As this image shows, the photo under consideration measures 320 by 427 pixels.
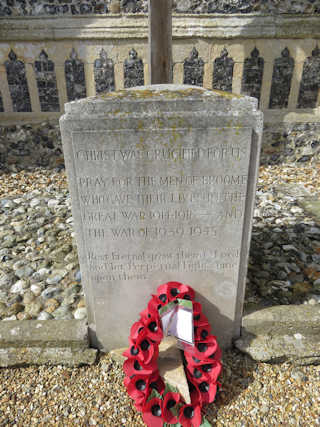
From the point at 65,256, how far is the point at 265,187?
3926 mm

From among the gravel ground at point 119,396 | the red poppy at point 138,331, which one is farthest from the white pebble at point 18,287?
the red poppy at point 138,331

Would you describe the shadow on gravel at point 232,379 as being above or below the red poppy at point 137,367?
below

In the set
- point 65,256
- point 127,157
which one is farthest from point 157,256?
point 65,256

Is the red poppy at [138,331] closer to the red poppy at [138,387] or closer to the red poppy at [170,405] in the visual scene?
the red poppy at [138,387]

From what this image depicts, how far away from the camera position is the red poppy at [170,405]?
1.90m

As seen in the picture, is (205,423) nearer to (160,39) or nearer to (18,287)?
(18,287)

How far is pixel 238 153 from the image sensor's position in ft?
6.08

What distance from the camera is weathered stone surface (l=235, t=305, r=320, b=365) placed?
228 cm

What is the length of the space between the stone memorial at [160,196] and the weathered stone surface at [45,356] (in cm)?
17

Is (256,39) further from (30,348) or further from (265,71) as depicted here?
(30,348)

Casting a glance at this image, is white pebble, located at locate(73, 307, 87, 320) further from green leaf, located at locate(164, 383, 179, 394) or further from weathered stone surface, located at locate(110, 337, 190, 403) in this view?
green leaf, located at locate(164, 383, 179, 394)

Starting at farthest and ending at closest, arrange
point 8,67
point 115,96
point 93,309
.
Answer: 1. point 8,67
2. point 93,309
3. point 115,96

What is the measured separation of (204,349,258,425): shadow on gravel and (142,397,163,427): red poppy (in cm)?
32

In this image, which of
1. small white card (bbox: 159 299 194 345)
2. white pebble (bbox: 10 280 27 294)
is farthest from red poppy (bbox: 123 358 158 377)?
white pebble (bbox: 10 280 27 294)
